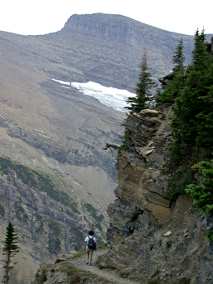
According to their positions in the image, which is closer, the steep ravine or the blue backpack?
the steep ravine

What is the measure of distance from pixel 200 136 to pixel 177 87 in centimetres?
1121

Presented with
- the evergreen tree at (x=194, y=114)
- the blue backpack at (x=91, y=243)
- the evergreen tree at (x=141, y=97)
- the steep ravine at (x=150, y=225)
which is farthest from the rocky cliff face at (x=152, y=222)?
the evergreen tree at (x=141, y=97)

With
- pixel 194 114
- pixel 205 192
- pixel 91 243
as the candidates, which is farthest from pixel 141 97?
pixel 205 192

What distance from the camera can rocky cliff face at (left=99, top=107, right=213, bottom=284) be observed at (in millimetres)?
25203

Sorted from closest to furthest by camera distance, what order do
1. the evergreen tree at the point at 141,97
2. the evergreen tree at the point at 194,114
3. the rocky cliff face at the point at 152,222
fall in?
the rocky cliff face at the point at 152,222, the evergreen tree at the point at 194,114, the evergreen tree at the point at 141,97

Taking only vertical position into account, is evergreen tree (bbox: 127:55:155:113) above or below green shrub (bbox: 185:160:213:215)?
above

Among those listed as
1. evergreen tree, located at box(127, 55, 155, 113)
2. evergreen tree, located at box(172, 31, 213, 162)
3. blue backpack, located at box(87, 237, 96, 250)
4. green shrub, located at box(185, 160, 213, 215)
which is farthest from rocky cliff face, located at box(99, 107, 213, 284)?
evergreen tree, located at box(127, 55, 155, 113)

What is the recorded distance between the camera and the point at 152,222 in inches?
1235

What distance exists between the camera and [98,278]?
29.2 m

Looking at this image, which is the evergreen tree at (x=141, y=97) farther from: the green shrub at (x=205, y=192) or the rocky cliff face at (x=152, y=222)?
the green shrub at (x=205, y=192)

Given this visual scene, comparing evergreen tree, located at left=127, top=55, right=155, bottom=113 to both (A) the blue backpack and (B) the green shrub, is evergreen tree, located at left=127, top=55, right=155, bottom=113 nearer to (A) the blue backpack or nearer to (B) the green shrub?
(A) the blue backpack

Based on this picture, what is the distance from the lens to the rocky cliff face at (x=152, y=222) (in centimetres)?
2520

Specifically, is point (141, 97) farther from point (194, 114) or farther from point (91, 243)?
point (91, 243)

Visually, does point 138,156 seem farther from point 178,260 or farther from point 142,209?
point 178,260
